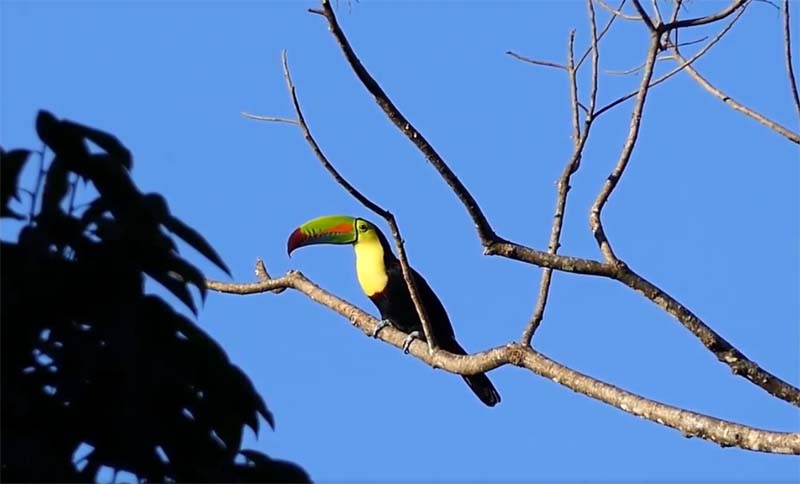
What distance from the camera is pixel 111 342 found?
7.07 ft

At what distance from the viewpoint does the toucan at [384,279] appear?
7801 mm

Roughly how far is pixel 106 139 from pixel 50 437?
515 millimetres

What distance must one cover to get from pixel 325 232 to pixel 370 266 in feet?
1.67

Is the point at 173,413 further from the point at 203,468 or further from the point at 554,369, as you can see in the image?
the point at 554,369

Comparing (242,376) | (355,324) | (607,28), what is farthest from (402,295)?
(242,376)

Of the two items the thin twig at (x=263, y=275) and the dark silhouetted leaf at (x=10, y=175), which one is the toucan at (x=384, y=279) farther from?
the dark silhouetted leaf at (x=10, y=175)

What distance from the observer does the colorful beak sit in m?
8.62

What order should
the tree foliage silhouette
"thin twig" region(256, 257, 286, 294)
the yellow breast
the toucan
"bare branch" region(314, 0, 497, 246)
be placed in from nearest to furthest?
the tree foliage silhouette < "bare branch" region(314, 0, 497, 246) < "thin twig" region(256, 257, 286, 294) < the toucan < the yellow breast

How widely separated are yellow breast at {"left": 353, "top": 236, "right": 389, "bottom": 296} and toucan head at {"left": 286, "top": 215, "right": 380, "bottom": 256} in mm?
50

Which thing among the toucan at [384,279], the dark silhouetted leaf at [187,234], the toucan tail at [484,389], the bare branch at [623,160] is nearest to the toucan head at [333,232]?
the toucan at [384,279]

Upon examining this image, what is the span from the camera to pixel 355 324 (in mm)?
5883

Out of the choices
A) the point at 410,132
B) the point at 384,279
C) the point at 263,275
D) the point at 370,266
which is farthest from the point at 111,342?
the point at 370,266

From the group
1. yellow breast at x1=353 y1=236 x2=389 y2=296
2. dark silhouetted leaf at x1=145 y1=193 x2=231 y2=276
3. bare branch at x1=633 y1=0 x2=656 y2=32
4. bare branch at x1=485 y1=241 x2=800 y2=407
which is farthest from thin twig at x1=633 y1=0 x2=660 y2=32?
yellow breast at x1=353 y1=236 x2=389 y2=296

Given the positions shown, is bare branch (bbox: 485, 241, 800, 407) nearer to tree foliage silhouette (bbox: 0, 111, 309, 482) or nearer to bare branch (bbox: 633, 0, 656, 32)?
bare branch (bbox: 633, 0, 656, 32)
